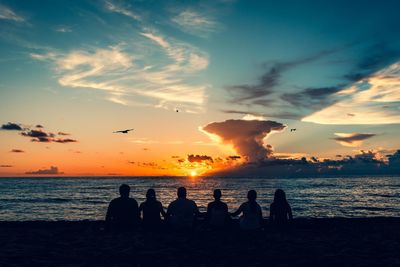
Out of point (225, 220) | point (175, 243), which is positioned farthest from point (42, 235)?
point (225, 220)

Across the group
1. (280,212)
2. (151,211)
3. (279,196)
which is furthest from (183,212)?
(280,212)

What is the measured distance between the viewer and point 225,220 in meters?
12.8

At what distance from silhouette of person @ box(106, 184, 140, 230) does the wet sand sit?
44 cm

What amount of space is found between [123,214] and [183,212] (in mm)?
2082

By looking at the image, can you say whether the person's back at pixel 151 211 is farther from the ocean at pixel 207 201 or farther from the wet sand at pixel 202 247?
the ocean at pixel 207 201

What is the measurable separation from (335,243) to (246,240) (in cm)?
271

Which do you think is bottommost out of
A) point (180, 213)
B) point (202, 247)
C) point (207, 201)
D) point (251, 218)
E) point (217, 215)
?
point (207, 201)

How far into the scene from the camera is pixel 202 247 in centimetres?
1023

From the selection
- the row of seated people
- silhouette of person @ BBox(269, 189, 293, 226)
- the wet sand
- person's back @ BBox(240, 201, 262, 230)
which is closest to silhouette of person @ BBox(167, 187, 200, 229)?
the row of seated people

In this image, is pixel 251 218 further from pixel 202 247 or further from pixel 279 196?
pixel 202 247

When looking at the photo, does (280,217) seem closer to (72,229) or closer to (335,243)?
(335,243)

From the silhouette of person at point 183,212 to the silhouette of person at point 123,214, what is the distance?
4.34ft

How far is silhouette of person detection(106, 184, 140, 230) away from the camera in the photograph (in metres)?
12.3

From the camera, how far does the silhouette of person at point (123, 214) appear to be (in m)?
12.3
